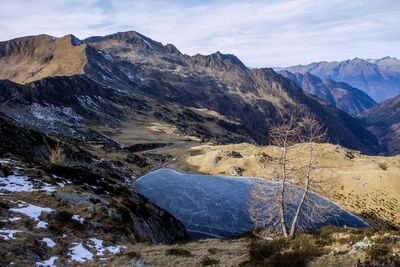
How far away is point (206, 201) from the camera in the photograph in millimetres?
93812

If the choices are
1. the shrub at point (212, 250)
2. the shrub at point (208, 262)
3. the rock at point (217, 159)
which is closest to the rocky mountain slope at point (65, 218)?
the shrub at point (212, 250)

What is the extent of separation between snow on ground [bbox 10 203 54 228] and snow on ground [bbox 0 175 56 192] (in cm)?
533

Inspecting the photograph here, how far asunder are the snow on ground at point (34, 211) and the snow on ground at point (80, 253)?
3783mm

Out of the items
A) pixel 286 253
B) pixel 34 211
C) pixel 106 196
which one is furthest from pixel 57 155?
pixel 286 253

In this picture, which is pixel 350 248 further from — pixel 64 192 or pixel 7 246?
pixel 64 192

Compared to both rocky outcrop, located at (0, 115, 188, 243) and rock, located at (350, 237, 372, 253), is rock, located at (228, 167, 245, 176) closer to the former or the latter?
rocky outcrop, located at (0, 115, 188, 243)

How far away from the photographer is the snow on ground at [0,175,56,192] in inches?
1470

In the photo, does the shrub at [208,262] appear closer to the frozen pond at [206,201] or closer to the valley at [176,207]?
the valley at [176,207]

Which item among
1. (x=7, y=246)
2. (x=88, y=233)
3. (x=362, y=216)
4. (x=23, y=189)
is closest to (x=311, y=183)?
(x=88, y=233)

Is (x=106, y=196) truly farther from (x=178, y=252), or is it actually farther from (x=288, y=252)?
(x=288, y=252)

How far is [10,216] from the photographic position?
29.6 meters

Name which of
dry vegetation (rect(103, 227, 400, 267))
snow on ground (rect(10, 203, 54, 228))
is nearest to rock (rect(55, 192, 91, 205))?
snow on ground (rect(10, 203, 54, 228))

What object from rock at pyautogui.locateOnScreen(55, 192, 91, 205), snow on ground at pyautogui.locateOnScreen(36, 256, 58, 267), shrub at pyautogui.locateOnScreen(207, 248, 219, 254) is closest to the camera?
snow on ground at pyautogui.locateOnScreen(36, 256, 58, 267)

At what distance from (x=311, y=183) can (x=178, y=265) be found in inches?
559
